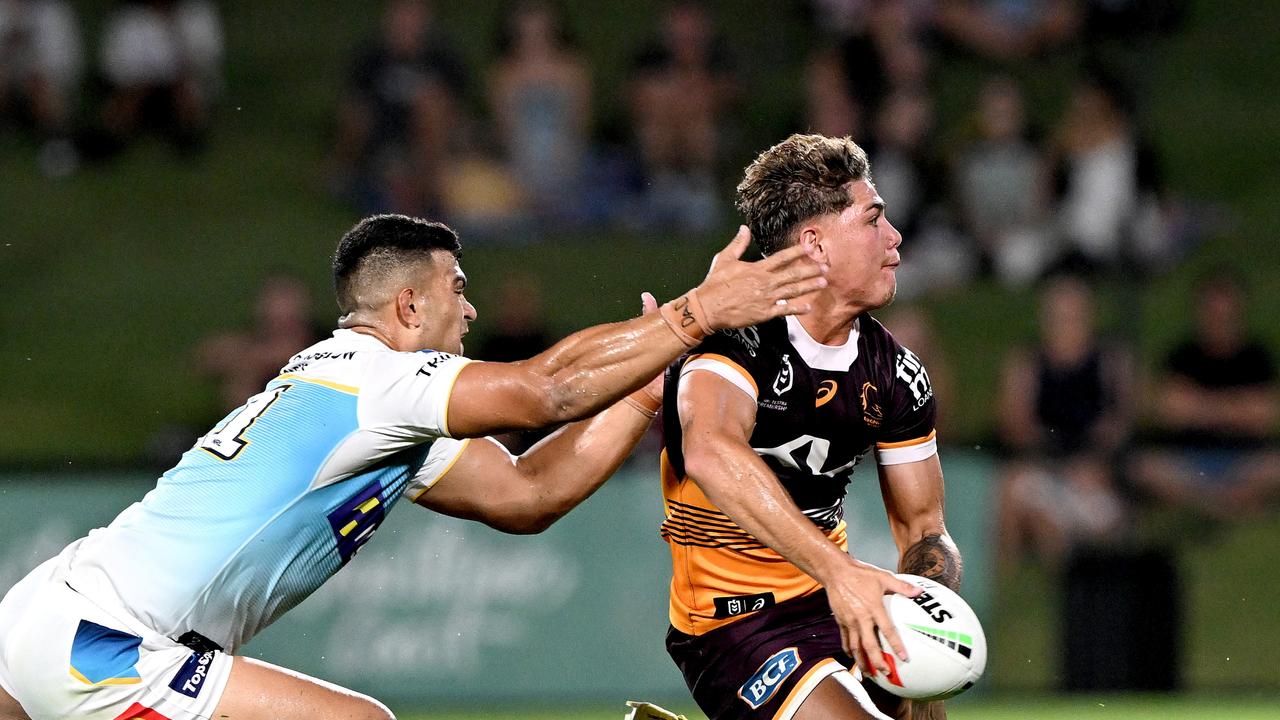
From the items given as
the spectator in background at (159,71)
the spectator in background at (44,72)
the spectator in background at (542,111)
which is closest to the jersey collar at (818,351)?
the spectator in background at (542,111)

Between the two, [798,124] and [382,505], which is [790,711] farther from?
[798,124]

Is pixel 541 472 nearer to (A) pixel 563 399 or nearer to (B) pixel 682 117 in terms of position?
(A) pixel 563 399

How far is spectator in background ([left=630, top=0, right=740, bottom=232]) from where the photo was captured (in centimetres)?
1385

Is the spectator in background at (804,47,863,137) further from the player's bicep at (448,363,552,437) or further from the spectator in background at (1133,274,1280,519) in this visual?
the player's bicep at (448,363,552,437)

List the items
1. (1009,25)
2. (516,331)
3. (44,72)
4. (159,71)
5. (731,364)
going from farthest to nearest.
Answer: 1. (1009,25)
2. (44,72)
3. (159,71)
4. (516,331)
5. (731,364)

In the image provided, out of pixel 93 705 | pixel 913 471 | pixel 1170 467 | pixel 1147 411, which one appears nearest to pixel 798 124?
pixel 1147 411

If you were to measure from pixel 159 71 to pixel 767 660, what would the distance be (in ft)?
35.0

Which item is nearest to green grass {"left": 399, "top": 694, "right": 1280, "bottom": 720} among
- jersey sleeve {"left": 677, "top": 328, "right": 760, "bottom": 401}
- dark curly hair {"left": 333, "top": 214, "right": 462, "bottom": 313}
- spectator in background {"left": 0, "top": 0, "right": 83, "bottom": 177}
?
jersey sleeve {"left": 677, "top": 328, "right": 760, "bottom": 401}

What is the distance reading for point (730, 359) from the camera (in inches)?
211

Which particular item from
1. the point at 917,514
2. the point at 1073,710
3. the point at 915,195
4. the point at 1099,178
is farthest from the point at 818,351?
the point at 1099,178

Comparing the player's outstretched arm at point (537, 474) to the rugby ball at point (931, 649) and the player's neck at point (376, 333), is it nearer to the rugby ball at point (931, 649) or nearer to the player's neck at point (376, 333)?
the player's neck at point (376, 333)

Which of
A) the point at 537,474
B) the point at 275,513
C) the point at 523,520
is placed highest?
the point at 275,513

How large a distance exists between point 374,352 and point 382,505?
0.48m

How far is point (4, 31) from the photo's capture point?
47.7ft
